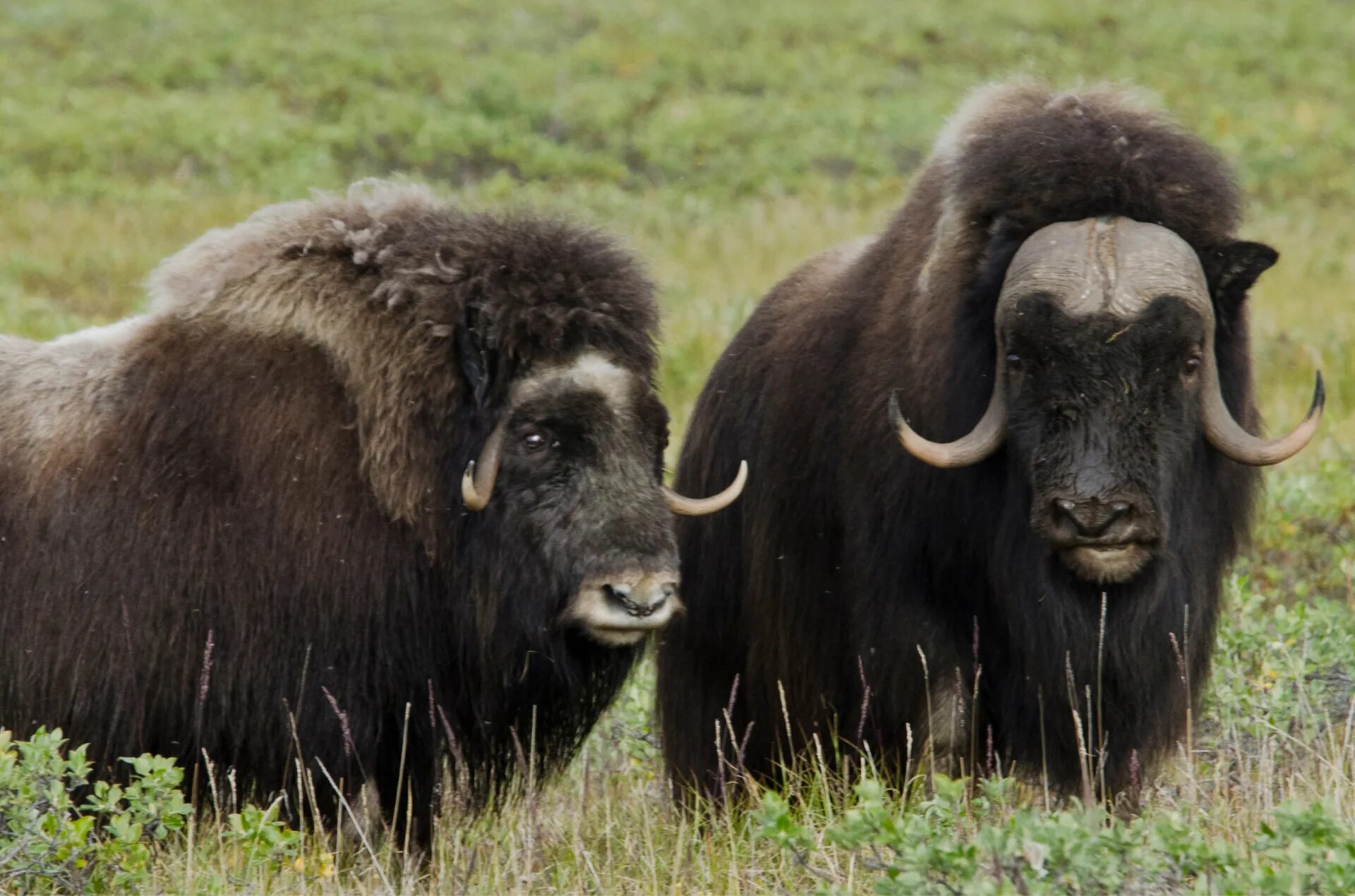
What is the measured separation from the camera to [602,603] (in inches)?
155

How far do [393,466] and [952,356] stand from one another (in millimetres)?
1320

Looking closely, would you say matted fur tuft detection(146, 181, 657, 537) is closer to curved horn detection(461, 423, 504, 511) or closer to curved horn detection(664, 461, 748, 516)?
curved horn detection(461, 423, 504, 511)

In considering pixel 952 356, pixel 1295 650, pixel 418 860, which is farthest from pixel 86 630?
pixel 1295 650

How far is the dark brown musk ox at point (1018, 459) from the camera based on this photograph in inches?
156

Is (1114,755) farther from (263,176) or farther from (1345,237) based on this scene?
(263,176)

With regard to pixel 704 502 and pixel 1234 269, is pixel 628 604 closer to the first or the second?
pixel 704 502

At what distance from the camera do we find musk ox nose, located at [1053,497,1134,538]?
3875 mm

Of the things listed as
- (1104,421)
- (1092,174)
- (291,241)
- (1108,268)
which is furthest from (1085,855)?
(291,241)

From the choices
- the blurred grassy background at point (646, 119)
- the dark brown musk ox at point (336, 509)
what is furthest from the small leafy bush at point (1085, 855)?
the blurred grassy background at point (646, 119)

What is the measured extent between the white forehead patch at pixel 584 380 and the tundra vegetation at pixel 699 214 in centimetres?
28

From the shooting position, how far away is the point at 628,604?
392 centimetres

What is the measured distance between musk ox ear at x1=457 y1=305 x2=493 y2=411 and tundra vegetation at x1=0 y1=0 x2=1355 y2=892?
0.48 m

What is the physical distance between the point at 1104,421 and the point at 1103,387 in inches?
2.9

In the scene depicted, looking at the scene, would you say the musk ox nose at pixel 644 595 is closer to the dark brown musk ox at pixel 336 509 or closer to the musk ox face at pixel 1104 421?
the dark brown musk ox at pixel 336 509
